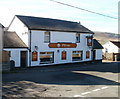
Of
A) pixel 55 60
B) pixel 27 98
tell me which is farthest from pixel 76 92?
pixel 55 60

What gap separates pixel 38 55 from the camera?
23938 mm

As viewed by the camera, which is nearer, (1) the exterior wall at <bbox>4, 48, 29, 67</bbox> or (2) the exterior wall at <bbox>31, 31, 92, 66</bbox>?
(1) the exterior wall at <bbox>4, 48, 29, 67</bbox>

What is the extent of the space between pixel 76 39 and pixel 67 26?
2.57 m

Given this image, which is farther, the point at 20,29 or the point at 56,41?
the point at 56,41

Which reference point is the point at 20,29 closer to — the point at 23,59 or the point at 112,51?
the point at 23,59

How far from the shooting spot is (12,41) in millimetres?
22953

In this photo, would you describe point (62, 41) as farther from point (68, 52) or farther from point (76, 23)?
point (76, 23)

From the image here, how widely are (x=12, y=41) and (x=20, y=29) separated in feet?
8.46

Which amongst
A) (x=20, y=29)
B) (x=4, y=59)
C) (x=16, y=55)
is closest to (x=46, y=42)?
(x=20, y=29)

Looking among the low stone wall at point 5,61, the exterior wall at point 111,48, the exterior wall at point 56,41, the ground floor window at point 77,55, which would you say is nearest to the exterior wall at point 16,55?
the low stone wall at point 5,61

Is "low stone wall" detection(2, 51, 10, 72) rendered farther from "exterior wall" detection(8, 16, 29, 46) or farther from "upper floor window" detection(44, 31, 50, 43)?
"upper floor window" detection(44, 31, 50, 43)

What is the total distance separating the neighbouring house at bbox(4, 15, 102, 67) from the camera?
22906mm

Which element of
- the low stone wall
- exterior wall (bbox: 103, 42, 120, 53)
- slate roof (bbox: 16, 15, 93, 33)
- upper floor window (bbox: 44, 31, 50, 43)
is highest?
slate roof (bbox: 16, 15, 93, 33)

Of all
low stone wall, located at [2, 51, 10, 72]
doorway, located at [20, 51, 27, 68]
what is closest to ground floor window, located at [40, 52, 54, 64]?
doorway, located at [20, 51, 27, 68]
